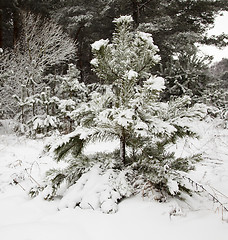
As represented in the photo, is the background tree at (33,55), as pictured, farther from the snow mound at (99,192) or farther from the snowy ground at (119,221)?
the snow mound at (99,192)

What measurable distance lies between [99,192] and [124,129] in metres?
0.57

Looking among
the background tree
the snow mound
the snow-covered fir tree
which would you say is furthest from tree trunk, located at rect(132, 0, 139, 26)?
the snow mound

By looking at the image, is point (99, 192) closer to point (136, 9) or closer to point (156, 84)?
point (156, 84)

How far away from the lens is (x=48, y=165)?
307cm

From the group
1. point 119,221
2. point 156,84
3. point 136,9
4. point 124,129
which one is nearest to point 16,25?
point 136,9

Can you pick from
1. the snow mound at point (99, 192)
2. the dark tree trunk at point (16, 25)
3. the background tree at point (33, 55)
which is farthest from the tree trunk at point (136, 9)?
the snow mound at point (99, 192)

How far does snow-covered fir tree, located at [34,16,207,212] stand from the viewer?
4.95ft

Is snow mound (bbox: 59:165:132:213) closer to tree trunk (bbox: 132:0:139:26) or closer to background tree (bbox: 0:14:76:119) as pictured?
background tree (bbox: 0:14:76:119)

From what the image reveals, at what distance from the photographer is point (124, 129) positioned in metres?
1.64

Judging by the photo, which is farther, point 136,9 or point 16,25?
point 16,25

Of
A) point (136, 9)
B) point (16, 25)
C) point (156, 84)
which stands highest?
point (16, 25)

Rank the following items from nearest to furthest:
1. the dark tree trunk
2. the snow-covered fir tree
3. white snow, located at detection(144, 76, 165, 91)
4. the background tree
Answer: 1. white snow, located at detection(144, 76, 165, 91)
2. the snow-covered fir tree
3. the background tree
4. the dark tree trunk

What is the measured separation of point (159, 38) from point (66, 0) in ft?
17.7

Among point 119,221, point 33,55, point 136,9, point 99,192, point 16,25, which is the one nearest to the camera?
point 119,221
